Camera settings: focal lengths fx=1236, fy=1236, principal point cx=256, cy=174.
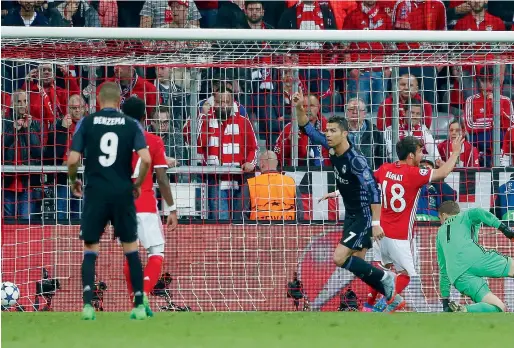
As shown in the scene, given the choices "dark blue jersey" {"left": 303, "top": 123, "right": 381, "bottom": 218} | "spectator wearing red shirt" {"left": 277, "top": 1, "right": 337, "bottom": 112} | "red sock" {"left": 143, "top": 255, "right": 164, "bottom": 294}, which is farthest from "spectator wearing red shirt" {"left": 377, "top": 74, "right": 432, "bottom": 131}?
"red sock" {"left": 143, "top": 255, "right": 164, "bottom": 294}

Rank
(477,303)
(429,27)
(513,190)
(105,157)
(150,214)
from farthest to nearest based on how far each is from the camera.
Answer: (429,27) < (513,190) < (477,303) < (150,214) < (105,157)

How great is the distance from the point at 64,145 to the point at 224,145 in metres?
1.94

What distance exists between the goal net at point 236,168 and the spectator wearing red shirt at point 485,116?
15mm

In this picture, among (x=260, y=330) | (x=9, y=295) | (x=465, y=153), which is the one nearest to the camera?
(x=260, y=330)

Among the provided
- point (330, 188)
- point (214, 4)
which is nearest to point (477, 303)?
point (330, 188)

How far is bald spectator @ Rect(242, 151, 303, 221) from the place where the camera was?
14.9 meters

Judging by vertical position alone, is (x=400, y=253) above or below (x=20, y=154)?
below

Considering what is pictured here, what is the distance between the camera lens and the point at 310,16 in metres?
17.1

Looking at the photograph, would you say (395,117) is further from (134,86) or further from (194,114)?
(134,86)

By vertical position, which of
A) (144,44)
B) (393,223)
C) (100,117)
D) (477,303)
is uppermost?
(144,44)

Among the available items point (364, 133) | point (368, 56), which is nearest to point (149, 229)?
point (368, 56)

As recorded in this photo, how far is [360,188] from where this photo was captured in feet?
42.3

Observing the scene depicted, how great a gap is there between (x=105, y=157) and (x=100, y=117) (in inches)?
13.3

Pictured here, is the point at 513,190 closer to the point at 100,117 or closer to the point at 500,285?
the point at 500,285
